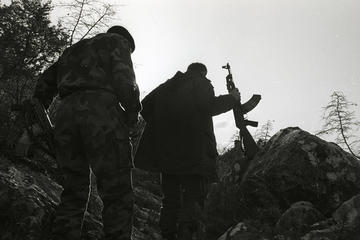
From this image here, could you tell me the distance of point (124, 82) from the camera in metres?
3.66

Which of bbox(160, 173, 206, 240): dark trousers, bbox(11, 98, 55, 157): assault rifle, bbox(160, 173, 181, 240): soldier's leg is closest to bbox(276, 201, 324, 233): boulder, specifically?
bbox(160, 173, 206, 240): dark trousers

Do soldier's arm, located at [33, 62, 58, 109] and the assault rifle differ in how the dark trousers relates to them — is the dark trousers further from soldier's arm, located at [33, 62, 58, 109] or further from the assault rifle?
soldier's arm, located at [33, 62, 58, 109]

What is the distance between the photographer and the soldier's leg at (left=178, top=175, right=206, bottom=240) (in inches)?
176

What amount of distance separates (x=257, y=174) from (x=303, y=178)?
96 centimetres

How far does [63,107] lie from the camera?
12.3 feet

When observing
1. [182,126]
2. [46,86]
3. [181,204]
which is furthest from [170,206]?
[46,86]

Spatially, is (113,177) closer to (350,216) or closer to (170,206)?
(170,206)

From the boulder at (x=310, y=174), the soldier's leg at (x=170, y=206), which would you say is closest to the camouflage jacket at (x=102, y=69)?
the soldier's leg at (x=170, y=206)

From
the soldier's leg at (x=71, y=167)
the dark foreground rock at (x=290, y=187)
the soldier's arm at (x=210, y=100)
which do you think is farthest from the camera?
the dark foreground rock at (x=290, y=187)

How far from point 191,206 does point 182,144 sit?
0.85 meters

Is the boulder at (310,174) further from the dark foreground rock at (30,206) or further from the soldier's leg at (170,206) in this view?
the soldier's leg at (170,206)

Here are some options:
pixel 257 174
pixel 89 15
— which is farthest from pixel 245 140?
pixel 89 15

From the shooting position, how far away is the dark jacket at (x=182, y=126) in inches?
190

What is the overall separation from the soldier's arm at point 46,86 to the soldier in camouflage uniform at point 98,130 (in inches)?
10.6
